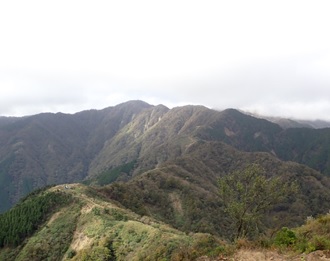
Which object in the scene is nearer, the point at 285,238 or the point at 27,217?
the point at 285,238

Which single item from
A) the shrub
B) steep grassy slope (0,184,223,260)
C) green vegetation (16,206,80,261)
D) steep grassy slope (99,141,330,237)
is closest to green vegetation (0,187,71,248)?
steep grassy slope (0,184,223,260)

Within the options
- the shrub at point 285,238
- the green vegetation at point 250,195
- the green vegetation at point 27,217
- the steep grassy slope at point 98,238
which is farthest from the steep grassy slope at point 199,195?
the shrub at point 285,238

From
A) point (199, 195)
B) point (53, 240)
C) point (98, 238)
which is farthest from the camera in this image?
point (199, 195)

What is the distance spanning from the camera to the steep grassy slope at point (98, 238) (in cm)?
3792

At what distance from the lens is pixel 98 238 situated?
53438 millimetres

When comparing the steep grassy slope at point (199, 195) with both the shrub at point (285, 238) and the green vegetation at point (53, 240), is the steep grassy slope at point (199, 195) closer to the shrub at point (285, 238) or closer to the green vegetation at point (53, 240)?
the green vegetation at point (53, 240)

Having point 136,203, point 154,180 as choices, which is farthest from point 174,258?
point 154,180

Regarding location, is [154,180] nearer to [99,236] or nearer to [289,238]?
[99,236]

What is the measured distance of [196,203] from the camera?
368 feet

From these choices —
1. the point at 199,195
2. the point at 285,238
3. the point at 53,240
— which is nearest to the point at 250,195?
the point at 285,238

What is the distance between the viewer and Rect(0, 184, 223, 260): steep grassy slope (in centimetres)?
3792

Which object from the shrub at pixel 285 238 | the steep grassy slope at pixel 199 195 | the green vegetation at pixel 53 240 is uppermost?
the shrub at pixel 285 238

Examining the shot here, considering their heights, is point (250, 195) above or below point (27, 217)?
above

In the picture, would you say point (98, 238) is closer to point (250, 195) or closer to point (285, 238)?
point (250, 195)
